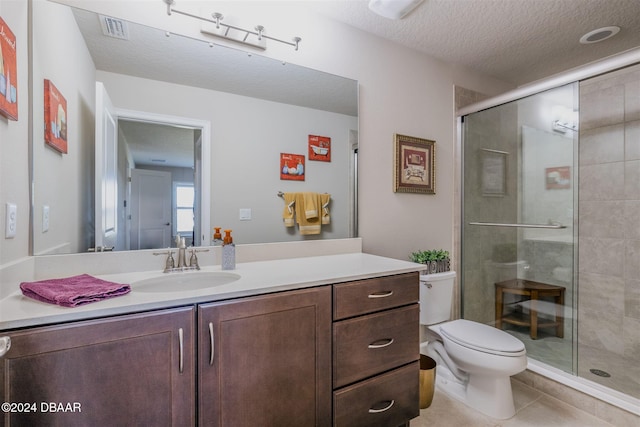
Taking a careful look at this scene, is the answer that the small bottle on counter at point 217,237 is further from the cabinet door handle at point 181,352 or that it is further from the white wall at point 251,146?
the cabinet door handle at point 181,352

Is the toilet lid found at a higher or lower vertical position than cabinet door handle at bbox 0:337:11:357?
lower

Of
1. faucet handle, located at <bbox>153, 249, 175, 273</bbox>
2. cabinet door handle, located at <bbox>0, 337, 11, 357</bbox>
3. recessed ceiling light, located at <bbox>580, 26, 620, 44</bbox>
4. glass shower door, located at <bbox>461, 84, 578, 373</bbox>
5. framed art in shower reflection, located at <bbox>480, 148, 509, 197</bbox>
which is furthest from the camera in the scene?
framed art in shower reflection, located at <bbox>480, 148, 509, 197</bbox>

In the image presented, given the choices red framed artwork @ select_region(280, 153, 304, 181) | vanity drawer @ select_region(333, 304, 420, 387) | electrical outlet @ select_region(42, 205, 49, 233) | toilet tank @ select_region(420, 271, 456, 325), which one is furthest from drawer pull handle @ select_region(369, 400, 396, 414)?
electrical outlet @ select_region(42, 205, 49, 233)

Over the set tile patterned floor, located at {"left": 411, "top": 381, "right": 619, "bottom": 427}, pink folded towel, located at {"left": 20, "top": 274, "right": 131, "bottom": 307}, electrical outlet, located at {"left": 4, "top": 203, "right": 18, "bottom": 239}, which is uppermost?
Result: electrical outlet, located at {"left": 4, "top": 203, "right": 18, "bottom": 239}

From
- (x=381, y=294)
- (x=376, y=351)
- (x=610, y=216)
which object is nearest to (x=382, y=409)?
(x=376, y=351)

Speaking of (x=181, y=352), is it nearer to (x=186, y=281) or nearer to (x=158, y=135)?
(x=186, y=281)

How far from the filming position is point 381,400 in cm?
141

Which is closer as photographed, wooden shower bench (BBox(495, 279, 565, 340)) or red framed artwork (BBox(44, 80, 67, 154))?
red framed artwork (BBox(44, 80, 67, 154))

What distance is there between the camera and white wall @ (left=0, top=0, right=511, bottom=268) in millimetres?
1812

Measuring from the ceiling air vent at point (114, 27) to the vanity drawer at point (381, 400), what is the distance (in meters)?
1.87

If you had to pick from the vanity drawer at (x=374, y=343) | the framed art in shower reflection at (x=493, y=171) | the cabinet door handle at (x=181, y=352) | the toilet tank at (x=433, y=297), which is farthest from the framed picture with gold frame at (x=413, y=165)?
the cabinet door handle at (x=181, y=352)

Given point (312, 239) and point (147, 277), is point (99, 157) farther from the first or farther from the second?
point (312, 239)

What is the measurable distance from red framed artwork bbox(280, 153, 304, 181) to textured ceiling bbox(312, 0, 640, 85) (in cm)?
92

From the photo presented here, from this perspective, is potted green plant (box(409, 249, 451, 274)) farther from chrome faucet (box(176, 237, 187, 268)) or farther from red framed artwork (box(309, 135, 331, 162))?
chrome faucet (box(176, 237, 187, 268))
